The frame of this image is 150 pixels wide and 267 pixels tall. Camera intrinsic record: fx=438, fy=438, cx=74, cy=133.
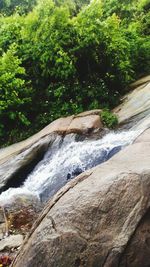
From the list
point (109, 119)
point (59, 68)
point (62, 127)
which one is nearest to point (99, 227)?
point (62, 127)

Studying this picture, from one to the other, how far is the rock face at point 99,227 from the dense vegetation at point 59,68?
7.78 metres

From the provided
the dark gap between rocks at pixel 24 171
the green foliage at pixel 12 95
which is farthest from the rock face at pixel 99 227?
the green foliage at pixel 12 95

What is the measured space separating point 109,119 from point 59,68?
2653 millimetres

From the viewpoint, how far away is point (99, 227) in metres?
5.26

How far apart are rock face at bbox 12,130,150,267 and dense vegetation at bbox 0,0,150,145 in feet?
25.5

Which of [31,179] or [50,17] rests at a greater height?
[50,17]

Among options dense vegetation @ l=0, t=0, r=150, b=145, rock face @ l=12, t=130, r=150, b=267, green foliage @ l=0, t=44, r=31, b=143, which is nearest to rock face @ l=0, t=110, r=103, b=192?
dense vegetation @ l=0, t=0, r=150, b=145

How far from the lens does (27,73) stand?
575 inches

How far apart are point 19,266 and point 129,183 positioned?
5.66 ft

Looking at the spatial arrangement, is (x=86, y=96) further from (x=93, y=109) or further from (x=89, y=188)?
(x=89, y=188)

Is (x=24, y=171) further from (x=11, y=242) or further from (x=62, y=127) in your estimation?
(x=11, y=242)

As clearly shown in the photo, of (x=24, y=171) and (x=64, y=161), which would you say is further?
(x=24, y=171)

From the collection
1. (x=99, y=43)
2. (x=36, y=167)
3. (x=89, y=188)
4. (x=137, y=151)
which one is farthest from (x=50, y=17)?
(x=89, y=188)

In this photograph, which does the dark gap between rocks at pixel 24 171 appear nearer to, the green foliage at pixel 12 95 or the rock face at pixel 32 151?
the rock face at pixel 32 151
